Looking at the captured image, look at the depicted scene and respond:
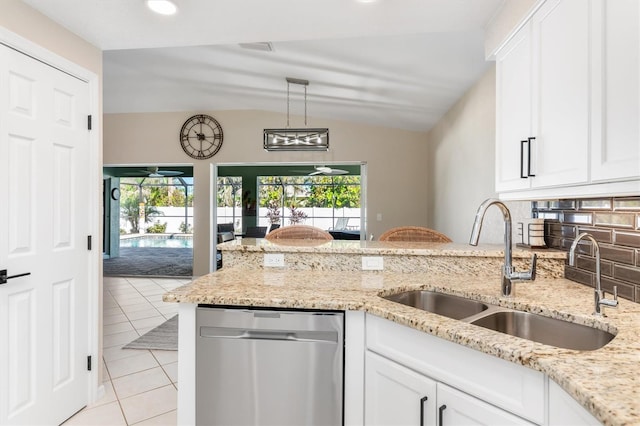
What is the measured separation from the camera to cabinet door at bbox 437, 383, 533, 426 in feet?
3.15

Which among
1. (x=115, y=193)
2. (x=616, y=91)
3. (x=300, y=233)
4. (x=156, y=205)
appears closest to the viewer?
(x=616, y=91)

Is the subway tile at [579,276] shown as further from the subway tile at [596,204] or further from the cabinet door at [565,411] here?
the cabinet door at [565,411]

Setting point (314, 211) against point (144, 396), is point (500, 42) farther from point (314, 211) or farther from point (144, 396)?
point (314, 211)

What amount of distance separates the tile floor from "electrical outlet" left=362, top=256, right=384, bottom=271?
1.50m

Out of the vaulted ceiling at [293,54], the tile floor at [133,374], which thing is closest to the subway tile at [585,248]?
the vaulted ceiling at [293,54]

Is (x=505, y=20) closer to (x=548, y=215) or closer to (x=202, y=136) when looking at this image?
(x=548, y=215)

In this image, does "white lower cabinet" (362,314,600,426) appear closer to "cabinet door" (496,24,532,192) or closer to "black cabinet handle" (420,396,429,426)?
"black cabinet handle" (420,396,429,426)

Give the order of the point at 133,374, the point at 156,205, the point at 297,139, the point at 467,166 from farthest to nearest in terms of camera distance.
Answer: the point at 156,205 < the point at 297,139 < the point at 467,166 < the point at 133,374

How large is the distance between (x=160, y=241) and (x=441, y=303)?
433 inches

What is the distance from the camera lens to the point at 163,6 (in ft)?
5.97

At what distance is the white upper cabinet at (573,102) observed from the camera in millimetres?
1004

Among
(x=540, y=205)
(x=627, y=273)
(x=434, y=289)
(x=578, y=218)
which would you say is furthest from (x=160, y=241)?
(x=627, y=273)

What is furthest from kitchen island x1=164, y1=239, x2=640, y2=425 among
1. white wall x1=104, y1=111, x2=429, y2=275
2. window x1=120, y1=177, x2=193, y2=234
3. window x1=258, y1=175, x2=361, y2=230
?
window x1=120, y1=177, x2=193, y2=234

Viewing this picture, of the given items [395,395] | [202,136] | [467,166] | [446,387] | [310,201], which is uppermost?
[202,136]
